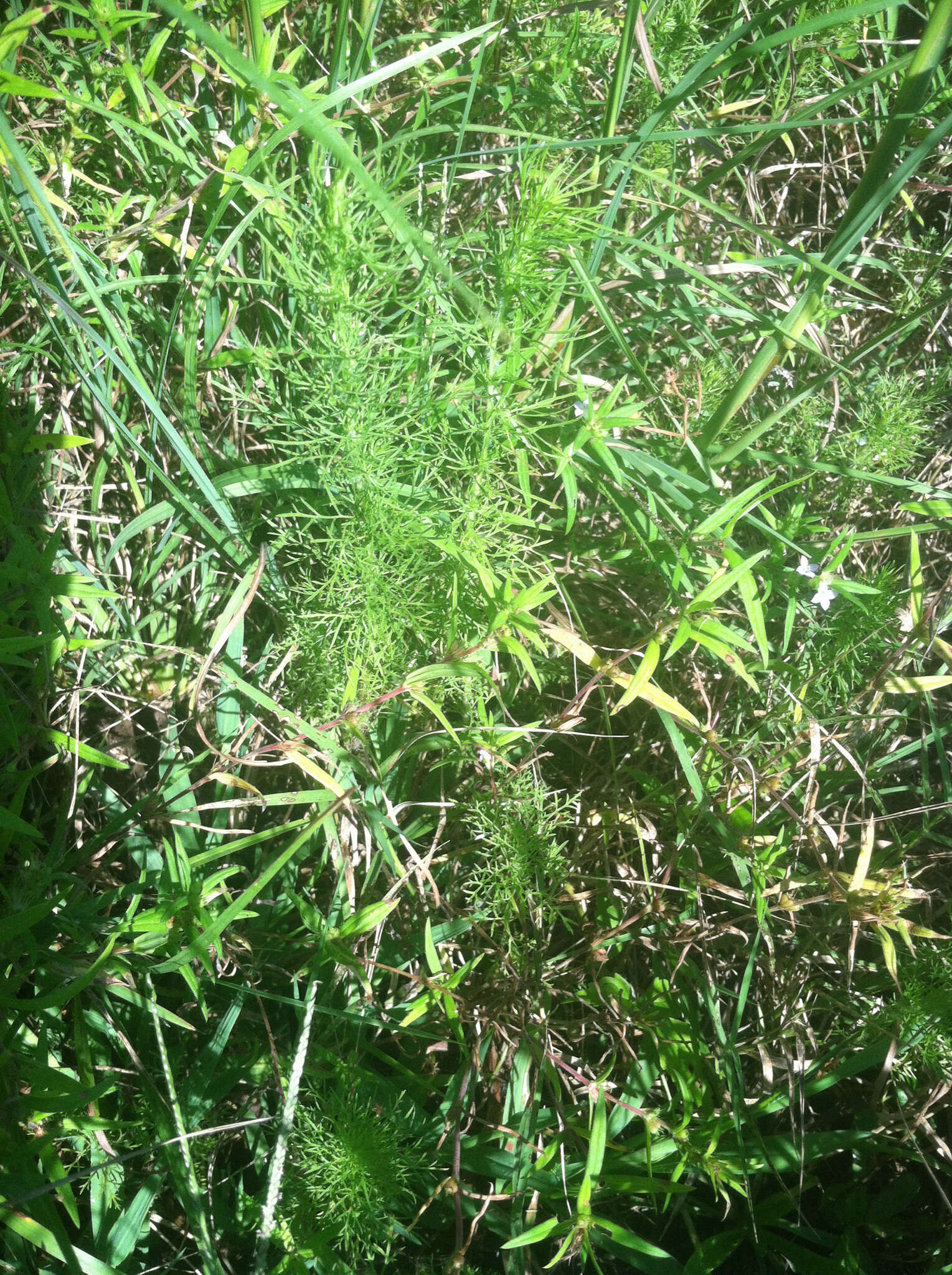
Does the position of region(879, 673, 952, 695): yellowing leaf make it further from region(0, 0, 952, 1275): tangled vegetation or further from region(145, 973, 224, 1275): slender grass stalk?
region(145, 973, 224, 1275): slender grass stalk

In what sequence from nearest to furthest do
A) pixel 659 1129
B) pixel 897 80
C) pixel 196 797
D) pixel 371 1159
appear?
pixel 371 1159 < pixel 659 1129 < pixel 196 797 < pixel 897 80

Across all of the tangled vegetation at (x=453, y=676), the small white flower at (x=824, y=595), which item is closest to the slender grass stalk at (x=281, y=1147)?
the tangled vegetation at (x=453, y=676)

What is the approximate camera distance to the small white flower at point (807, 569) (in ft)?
4.42

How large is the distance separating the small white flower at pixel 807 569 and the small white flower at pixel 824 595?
2 cm

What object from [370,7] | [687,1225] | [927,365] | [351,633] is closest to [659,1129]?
[687,1225]

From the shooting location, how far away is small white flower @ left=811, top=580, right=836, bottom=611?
52.1 inches

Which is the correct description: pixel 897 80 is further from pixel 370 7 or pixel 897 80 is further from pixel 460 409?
pixel 460 409

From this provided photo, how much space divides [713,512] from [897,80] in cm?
106

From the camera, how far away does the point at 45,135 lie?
141 centimetres

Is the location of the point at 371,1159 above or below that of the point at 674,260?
below

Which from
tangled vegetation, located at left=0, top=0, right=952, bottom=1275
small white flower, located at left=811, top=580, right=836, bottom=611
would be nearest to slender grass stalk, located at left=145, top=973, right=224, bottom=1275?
tangled vegetation, located at left=0, top=0, right=952, bottom=1275

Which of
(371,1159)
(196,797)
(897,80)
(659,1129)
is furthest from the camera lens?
(897,80)

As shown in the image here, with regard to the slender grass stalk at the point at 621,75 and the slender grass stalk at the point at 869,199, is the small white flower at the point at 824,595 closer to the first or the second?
the slender grass stalk at the point at 869,199

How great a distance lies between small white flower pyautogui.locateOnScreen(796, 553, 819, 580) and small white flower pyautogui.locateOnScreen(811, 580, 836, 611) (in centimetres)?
2
